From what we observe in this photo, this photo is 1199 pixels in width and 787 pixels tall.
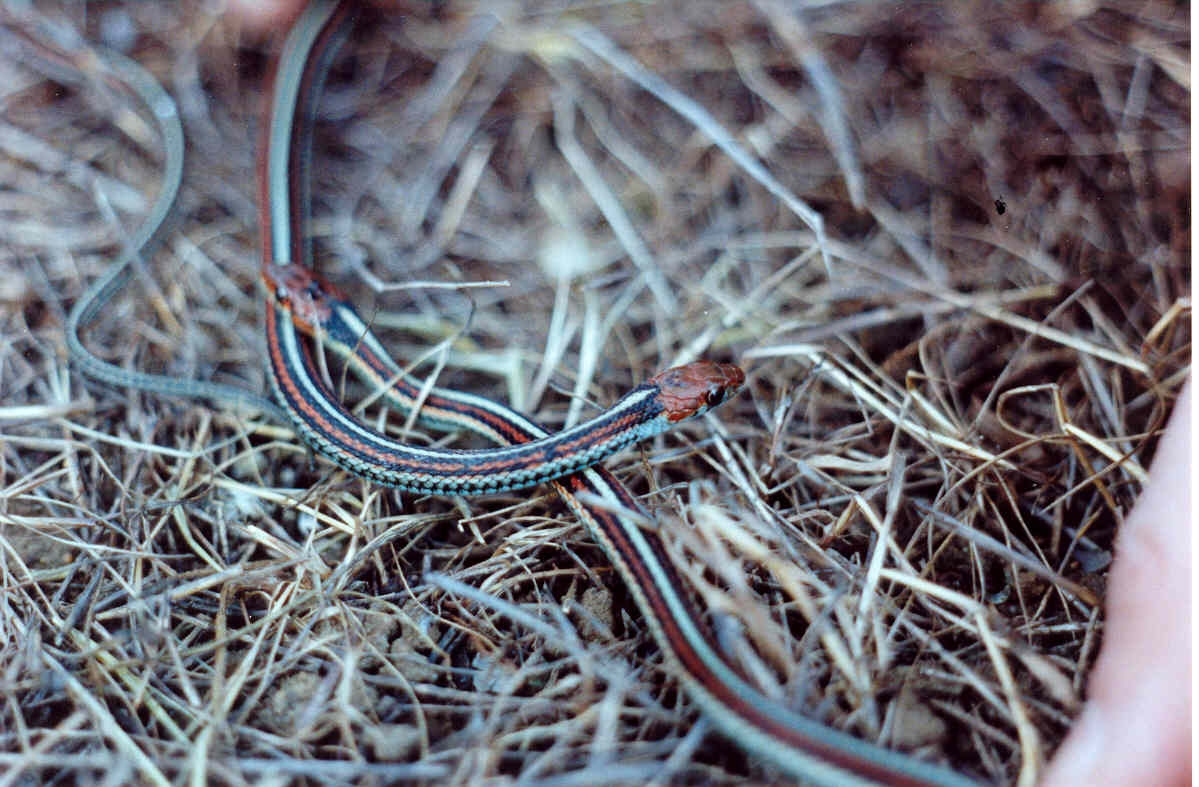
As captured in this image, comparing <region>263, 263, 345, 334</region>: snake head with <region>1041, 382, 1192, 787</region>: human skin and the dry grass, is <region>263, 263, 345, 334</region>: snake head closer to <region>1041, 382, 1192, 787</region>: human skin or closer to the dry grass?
the dry grass

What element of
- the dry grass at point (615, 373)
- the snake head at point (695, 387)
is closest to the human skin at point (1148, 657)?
the dry grass at point (615, 373)

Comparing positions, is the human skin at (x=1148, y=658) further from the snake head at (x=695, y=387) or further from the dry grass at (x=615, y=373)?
the snake head at (x=695, y=387)

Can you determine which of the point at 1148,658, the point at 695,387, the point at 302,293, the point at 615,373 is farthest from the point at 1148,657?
the point at 302,293

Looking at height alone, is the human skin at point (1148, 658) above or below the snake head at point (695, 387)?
below

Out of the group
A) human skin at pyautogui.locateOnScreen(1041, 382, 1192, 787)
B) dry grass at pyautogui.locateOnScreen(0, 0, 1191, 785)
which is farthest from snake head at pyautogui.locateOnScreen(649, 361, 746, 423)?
human skin at pyautogui.locateOnScreen(1041, 382, 1192, 787)

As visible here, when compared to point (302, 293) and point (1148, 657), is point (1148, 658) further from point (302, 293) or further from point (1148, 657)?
point (302, 293)

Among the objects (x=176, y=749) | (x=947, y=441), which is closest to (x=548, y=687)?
(x=176, y=749)
